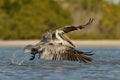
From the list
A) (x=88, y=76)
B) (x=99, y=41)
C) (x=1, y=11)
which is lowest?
(x=88, y=76)

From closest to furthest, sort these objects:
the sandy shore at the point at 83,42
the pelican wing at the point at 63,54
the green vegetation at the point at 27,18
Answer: the pelican wing at the point at 63,54, the sandy shore at the point at 83,42, the green vegetation at the point at 27,18

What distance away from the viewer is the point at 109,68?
16266 mm

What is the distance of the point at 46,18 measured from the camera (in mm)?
52656

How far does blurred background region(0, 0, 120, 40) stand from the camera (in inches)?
1965

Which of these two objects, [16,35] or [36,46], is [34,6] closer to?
[16,35]

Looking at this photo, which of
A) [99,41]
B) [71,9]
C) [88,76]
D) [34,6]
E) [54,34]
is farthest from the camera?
[71,9]

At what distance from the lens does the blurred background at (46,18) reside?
49906 mm

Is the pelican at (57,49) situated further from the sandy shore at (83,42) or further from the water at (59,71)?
the sandy shore at (83,42)

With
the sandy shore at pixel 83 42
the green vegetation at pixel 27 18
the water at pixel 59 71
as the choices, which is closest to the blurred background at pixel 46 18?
the green vegetation at pixel 27 18

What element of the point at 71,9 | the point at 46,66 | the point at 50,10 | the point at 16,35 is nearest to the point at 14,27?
the point at 16,35

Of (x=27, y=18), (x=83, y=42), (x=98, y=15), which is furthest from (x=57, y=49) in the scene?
(x=98, y=15)

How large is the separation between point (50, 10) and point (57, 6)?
296 cm

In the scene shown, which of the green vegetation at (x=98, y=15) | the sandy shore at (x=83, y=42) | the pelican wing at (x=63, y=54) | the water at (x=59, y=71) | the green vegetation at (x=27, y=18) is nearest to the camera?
the water at (x=59, y=71)

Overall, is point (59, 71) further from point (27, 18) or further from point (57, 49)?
point (27, 18)
